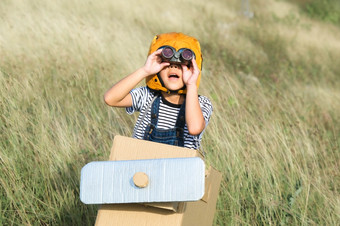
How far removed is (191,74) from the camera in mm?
2439

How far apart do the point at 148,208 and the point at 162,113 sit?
0.73 meters

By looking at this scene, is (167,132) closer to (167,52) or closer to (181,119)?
(181,119)

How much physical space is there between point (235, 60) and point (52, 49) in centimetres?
317

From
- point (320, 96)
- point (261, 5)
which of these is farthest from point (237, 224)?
point (261, 5)

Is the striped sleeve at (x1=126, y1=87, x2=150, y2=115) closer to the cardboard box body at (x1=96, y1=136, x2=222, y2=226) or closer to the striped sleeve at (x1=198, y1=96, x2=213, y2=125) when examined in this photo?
the striped sleeve at (x1=198, y1=96, x2=213, y2=125)

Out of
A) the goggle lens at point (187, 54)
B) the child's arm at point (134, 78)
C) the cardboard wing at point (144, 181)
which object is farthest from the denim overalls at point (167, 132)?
the cardboard wing at point (144, 181)

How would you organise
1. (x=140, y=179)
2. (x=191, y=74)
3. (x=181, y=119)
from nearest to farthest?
(x=140, y=179) → (x=191, y=74) → (x=181, y=119)

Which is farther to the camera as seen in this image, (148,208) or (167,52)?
(167,52)

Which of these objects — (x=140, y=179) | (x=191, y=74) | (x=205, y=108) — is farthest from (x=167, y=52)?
(x=140, y=179)

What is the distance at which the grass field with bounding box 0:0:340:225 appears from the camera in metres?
3.01

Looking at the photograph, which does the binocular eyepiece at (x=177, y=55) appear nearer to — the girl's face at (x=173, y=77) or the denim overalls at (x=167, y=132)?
the girl's face at (x=173, y=77)

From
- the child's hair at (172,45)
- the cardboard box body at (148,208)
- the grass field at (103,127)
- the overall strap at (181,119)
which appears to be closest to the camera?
the cardboard box body at (148,208)

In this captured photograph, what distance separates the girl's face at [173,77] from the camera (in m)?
2.47

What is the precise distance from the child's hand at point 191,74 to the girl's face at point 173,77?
0.15ft
